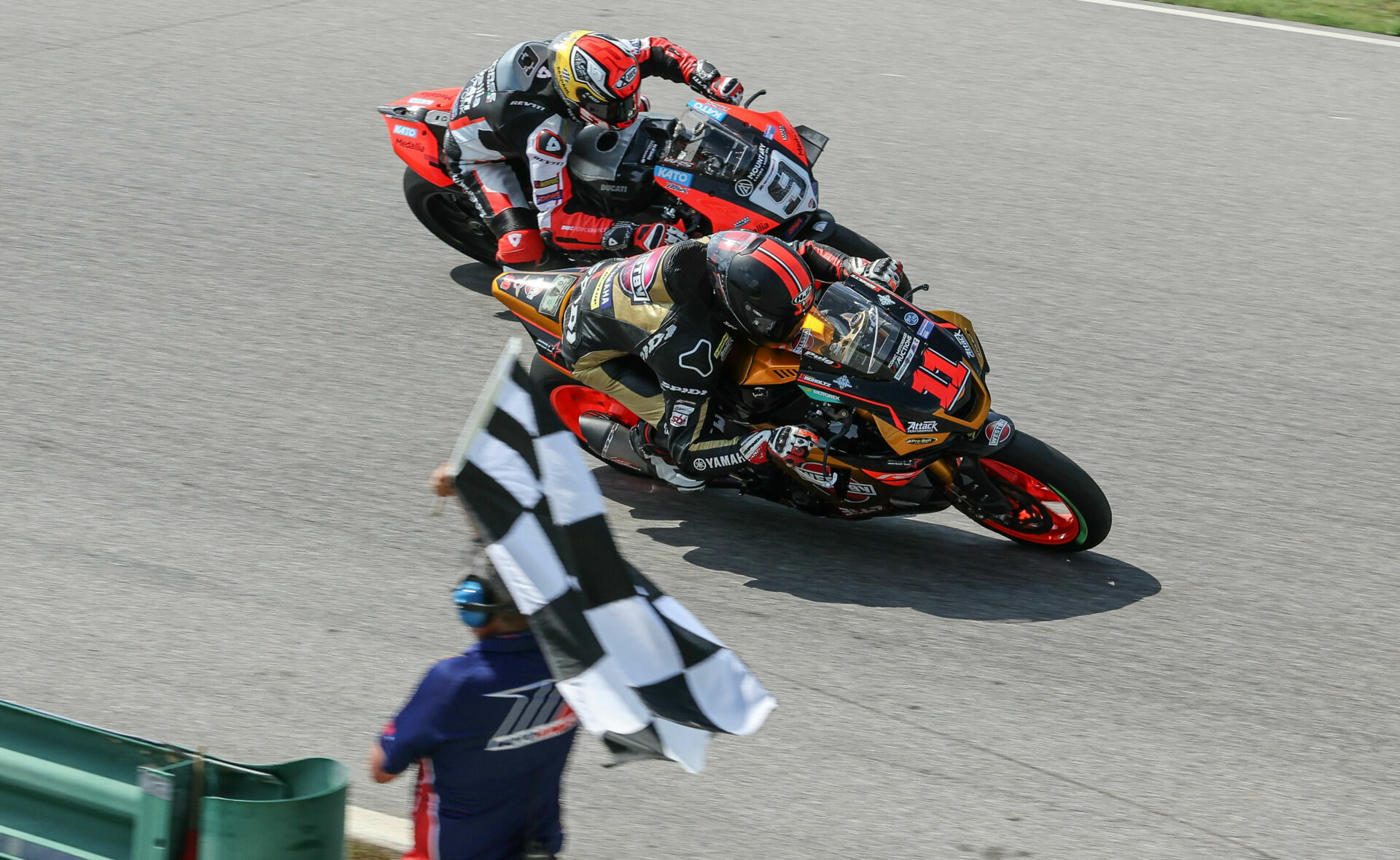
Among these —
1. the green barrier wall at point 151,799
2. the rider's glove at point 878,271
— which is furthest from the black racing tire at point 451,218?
the green barrier wall at point 151,799

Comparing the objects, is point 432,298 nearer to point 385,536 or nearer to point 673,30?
point 385,536

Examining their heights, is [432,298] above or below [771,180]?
below

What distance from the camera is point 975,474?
20.7 feet

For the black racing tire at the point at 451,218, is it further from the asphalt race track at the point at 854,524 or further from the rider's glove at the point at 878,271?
the rider's glove at the point at 878,271

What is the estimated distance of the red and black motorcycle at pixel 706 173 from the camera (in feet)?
26.4

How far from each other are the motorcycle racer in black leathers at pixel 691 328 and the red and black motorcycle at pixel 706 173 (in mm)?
1368

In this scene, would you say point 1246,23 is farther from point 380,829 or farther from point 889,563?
point 380,829

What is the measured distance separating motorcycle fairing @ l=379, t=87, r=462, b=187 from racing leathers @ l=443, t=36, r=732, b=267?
124mm

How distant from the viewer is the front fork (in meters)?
6.12

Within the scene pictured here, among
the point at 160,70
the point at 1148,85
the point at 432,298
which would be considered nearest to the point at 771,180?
the point at 432,298

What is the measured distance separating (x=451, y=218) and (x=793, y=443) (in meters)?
3.96

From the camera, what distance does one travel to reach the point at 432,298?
352 inches

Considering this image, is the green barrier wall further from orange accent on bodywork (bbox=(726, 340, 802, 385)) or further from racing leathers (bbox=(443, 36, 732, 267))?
racing leathers (bbox=(443, 36, 732, 267))

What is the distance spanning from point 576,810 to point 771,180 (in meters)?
4.17
